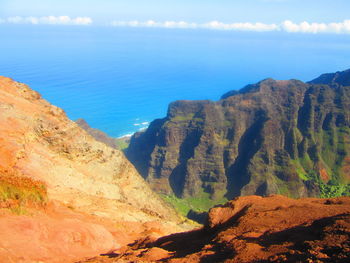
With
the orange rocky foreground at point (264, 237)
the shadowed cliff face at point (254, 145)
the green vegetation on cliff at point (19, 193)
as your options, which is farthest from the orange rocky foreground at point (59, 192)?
the shadowed cliff face at point (254, 145)

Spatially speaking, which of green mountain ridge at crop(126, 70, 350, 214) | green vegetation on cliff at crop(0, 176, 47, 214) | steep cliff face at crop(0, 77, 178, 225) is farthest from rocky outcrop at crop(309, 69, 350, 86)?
green vegetation on cliff at crop(0, 176, 47, 214)

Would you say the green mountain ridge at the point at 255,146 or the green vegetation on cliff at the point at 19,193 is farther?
the green mountain ridge at the point at 255,146

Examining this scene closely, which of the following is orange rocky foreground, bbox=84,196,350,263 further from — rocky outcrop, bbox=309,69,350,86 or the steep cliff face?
rocky outcrop, bbox=309,69,350,86

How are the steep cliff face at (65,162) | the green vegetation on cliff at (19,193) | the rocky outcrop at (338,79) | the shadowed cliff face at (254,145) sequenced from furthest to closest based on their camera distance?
the rocky outcrop at (338,79) < the shadowed cliff face at (254,145) < the steep cliff face at (65,162) < the green vegetation on cliff at (19,193)

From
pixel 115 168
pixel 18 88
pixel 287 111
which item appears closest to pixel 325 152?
pixel 287 111

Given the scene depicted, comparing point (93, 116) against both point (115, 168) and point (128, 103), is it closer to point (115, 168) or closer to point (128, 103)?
point (128, 103)

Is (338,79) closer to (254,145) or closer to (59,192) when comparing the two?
(254,145)

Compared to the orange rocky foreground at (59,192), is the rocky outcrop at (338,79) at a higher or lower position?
higher

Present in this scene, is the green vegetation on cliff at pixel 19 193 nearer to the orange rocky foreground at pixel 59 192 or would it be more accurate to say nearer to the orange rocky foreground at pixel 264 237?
the orange rocky foreground at pixel 59 192
